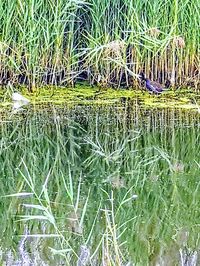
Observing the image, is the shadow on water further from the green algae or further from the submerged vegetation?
the submerged vegetation

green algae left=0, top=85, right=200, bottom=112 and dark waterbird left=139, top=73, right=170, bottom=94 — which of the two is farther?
dark waterbird left=139, top=73, right=170, bottom=94

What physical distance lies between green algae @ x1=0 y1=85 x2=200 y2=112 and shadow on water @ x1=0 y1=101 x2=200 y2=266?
0.13m

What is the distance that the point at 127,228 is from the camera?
7.47 feet

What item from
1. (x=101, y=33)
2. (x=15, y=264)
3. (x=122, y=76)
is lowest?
(x=15, y=264)

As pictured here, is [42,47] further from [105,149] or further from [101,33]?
[105,149]

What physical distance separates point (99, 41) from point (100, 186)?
178 centimetres

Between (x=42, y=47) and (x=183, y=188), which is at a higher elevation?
(x=42, y=47)

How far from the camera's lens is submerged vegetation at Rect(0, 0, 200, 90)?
13.5 feet

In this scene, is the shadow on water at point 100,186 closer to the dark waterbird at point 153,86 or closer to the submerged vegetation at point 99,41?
the dark waterbird at point 153,86

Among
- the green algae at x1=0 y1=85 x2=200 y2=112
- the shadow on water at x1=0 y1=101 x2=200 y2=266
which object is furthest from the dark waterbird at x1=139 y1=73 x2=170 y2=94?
the shadow on water at x1=0 y1=101 x2=200 y2=266

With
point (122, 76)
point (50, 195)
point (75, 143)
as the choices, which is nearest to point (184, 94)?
point (122, 76)

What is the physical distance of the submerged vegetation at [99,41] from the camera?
161 inches

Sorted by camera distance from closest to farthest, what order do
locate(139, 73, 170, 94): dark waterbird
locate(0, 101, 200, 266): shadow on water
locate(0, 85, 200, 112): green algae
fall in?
locate(0, 101, 200, 266): shadow on water → locate(0, 85, 200, 112): green algae → locate(139, 73, 170, 94): dark waterbird

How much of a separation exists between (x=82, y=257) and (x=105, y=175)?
0.78 m
